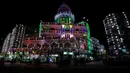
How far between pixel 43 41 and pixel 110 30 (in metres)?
56.7

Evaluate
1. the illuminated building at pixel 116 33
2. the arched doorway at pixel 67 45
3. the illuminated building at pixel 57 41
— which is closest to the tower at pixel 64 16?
the illuminated building at pixel 57 41

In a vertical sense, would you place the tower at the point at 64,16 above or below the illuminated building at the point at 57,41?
above

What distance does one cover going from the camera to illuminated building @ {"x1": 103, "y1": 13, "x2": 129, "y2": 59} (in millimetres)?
81012

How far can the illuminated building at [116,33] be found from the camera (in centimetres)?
8101

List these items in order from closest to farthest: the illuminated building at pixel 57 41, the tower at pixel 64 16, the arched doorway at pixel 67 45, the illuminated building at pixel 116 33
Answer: the illuminated building at pixel 57 41 → the arched doorway at pixel 67 45 → the tower at pixel 64 16 → the illuminated building at pixel 116 33

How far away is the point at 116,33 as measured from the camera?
3474 inches

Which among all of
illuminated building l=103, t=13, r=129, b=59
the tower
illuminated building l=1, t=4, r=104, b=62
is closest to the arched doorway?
illuminated building l=1, t=4, r=104, b=62

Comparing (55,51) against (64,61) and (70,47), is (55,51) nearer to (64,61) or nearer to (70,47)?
(70,47)

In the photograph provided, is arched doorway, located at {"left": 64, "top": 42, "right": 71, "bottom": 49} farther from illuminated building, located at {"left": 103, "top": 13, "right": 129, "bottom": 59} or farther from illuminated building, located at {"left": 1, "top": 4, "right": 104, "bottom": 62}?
illuminated building, located at {"left": 103, "top": 13, "right": 129, "bottom": 59}

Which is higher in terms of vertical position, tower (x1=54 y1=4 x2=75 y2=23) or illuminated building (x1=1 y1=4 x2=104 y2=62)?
tower (x1=54 y1=4 x2=75 y2=23)

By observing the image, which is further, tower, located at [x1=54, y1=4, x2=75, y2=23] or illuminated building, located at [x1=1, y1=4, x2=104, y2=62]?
tower, located at [x1=54, y1=4, x2=75, y2=23]

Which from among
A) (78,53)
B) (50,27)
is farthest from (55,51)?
(50,27)

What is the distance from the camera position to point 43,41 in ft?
199

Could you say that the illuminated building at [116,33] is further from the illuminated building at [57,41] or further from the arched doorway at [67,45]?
the arched doorway at [67,45]
